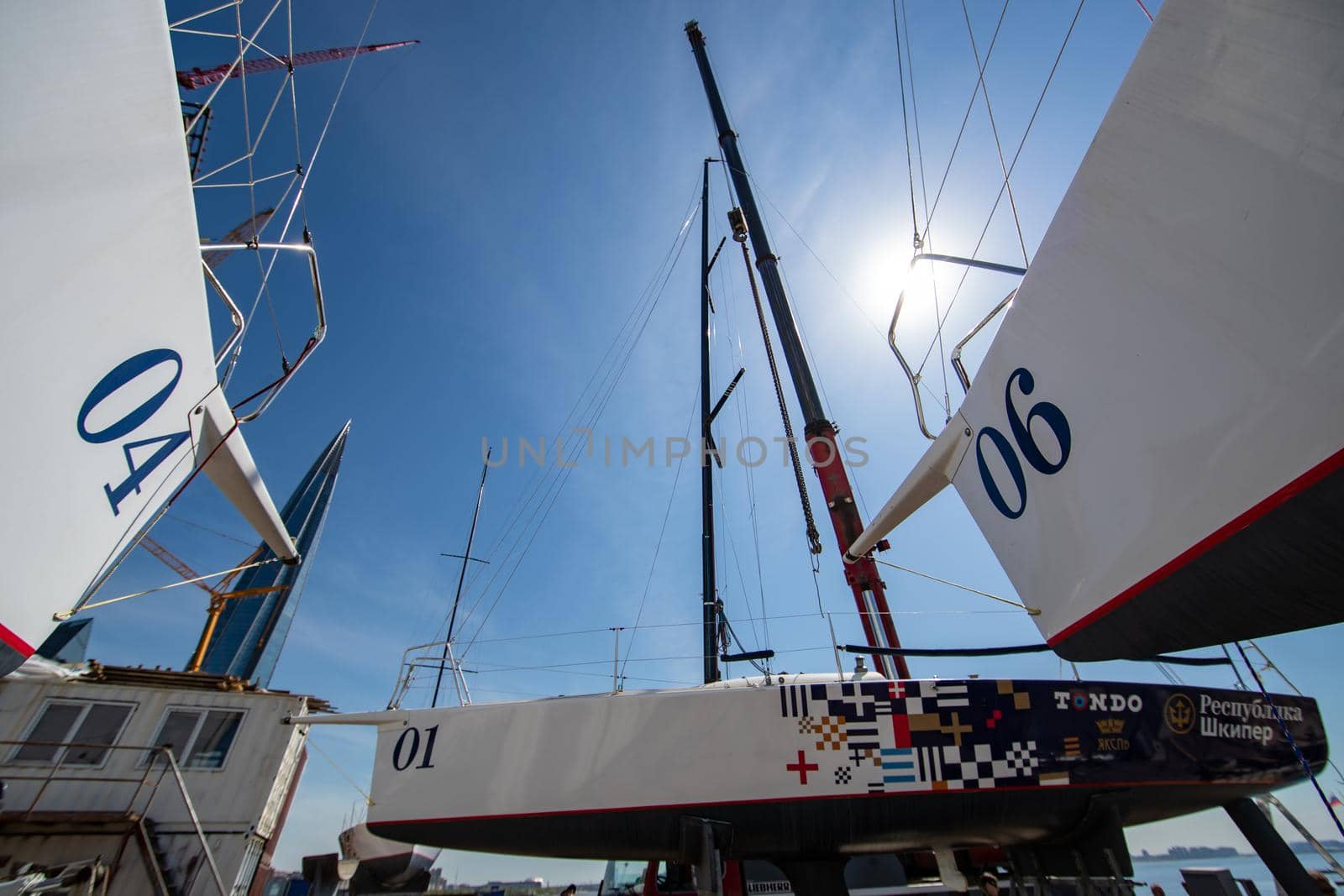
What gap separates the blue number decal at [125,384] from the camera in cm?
160

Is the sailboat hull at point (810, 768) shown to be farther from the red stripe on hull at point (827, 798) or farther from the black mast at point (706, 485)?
the black mast at point (706, 485)

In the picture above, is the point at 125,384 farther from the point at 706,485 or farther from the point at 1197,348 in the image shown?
the point at 706,485

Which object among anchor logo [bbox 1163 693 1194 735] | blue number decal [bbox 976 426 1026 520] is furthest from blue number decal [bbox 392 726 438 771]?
anchor logo [bbox 1163 693 1194 735]

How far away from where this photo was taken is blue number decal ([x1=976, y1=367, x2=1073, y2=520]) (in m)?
1.92

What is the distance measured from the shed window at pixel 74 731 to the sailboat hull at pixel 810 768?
6.13 m

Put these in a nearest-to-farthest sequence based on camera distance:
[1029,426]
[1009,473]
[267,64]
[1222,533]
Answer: [1222,533] < [1029,426] < [1009,473] < [267,64]

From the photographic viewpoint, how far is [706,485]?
9344mm

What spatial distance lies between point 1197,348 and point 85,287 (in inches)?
114

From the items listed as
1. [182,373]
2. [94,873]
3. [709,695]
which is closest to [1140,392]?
[182,373]

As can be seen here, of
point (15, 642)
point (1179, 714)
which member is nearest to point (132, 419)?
point (15, 642)

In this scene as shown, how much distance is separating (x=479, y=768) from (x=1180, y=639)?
172 inches

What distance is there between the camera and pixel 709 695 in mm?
4105

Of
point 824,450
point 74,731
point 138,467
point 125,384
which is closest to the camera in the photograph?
point 125,384

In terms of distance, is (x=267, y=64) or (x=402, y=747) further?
(x=267, y=64)
